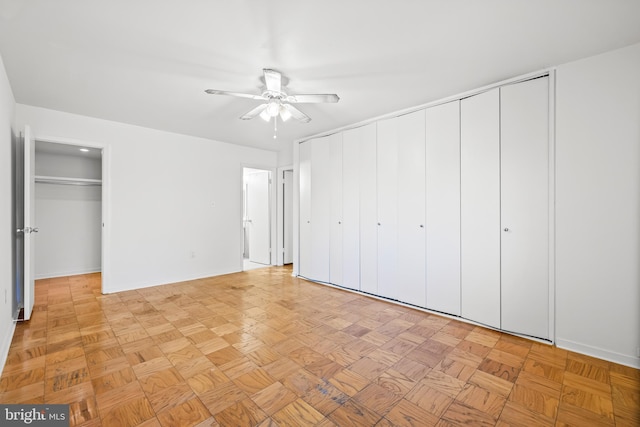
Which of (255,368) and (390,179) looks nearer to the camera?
(255,368)

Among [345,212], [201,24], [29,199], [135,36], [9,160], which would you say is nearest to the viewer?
[201,24]

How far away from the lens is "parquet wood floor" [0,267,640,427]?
5.33 ft

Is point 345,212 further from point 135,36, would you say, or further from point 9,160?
point 9,160

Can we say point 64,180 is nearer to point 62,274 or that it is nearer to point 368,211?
point 62,274

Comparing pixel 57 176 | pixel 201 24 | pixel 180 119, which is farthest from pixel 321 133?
pixel 57 176

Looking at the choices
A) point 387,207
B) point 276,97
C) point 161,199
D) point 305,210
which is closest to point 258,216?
point 305,210

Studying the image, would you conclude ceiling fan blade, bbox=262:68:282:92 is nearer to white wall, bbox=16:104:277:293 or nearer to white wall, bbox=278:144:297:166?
white wall, bbox=16:104:277:293

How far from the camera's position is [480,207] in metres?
2.84

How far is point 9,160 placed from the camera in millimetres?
2738

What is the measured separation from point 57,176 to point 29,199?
2590 millimetres

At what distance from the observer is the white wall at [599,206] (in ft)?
6.91

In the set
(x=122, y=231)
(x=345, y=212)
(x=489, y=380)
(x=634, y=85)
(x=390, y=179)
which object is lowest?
(x=489, y=380)

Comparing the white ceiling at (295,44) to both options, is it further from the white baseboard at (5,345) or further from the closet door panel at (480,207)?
the white baseboard at (5,345)

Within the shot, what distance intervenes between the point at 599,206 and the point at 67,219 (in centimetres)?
742
